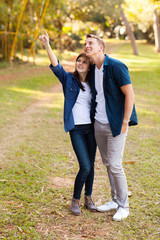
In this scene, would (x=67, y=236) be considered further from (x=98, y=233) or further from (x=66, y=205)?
(x=66, y=205)

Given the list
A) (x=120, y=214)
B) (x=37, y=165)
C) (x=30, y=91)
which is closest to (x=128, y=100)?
(x=120, y=214)

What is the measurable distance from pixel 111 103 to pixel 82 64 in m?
0.54

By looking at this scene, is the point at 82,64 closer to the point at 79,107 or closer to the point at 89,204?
the point at 79,107

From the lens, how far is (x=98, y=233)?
10.3 feet

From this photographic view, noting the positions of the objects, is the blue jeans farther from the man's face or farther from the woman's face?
the man's face

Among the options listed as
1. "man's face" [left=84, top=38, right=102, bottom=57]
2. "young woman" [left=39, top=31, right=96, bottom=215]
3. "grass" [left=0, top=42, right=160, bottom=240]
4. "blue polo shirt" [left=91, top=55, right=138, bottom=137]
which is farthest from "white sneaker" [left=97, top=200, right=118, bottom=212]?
"man's face" [left=84, top=38, right=102, bottom=57]

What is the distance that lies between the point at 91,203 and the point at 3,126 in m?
4.12

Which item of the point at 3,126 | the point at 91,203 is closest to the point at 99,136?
the point at 91,203

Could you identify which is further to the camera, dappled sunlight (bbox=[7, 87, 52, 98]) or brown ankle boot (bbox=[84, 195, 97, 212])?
dappled sunlight (bbox=[7, 87, 52, 98])

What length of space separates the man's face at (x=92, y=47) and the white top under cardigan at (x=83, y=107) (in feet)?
1.19

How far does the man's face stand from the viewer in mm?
3041

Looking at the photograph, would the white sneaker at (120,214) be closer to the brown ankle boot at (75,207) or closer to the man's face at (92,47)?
the brown ankle boot at (75,207)

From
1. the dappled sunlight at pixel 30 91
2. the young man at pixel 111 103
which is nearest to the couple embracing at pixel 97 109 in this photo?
the young man at pixel 111 103

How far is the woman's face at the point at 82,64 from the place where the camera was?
323 cm
